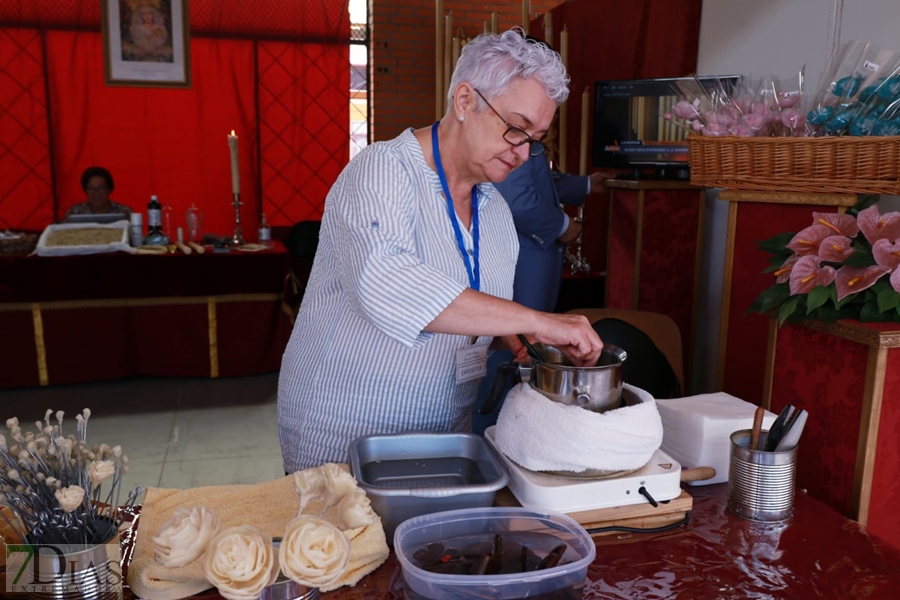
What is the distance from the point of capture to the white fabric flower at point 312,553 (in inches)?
32.4

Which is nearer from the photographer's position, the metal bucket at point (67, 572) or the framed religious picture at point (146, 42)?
the metal bucket at point (67, 572)

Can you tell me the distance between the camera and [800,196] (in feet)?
5.80

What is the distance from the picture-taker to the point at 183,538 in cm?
83

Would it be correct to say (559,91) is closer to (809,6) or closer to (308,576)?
(308,576)

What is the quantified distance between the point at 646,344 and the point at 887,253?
1109mm

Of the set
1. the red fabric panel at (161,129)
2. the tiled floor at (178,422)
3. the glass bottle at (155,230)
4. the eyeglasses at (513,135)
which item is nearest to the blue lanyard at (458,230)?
the eyeglasses at (513,135)

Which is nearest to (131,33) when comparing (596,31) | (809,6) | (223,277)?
(223,277)

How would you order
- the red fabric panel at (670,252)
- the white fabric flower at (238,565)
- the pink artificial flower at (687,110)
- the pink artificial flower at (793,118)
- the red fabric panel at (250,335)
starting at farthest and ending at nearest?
the red fabric panel at (250,335)
the red fabric panel at (670,252)
the pink artificial flower at (687,110)
the pink artificial flower at (793,118)
the white fabric flower at (238,565)

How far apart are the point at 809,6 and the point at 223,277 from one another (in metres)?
3.17

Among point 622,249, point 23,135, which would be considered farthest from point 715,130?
point 23,135

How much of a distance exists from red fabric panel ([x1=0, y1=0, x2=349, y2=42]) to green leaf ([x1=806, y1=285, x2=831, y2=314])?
5.16m

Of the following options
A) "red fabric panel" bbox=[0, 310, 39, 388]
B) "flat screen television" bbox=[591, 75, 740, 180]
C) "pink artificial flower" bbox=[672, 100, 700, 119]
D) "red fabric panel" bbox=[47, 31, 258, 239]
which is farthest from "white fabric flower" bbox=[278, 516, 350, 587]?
"red fabric panel" bbox=[47, 31, 258, 239]

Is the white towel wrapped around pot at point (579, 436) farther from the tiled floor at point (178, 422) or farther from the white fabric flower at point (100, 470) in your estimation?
the tiled floor at point (178, 422)

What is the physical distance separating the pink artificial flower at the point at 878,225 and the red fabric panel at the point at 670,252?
1582 millimetres
